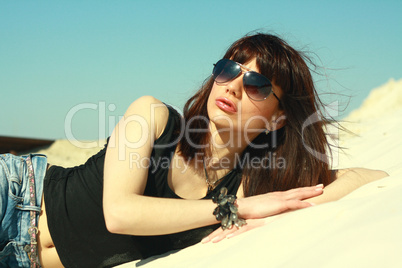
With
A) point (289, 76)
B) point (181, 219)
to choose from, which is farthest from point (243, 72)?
point (181, 219)

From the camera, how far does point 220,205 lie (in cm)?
266

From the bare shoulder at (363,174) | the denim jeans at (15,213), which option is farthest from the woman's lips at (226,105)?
the denim jeans at (15,213)

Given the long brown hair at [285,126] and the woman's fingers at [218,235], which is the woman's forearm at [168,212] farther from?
the long brown hair at [285,126]

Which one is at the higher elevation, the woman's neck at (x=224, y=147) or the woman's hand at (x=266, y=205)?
the woman's neck at (x=224, y=147)

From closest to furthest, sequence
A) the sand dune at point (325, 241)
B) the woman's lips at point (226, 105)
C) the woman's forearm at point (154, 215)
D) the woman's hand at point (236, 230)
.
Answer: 1. the sand dune at point (325, 241)
2. the woman's forearm at point (154, 215)
3. the woman's hand at point (236, 230)
4. the woman's lips at point (226, 105)

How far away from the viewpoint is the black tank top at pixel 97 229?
289 centimetres

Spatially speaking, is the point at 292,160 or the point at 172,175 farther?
the point at 292,160

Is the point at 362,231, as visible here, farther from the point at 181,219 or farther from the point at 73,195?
the point at 73,195

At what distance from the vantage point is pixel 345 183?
3.10m

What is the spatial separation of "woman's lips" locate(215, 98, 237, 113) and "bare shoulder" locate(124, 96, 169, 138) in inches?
14.5

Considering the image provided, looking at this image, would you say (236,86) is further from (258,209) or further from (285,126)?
(258,209)

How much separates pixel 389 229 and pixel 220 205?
112 centimetres

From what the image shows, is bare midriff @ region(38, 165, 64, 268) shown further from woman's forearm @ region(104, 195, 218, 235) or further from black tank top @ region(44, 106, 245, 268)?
woman's forearm @ region(104, 195, 218, 235)

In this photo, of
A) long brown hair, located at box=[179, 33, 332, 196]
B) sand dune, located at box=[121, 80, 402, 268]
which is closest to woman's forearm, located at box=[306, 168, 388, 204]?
long brown hair, located at box=[179, 33, 332, 196]
